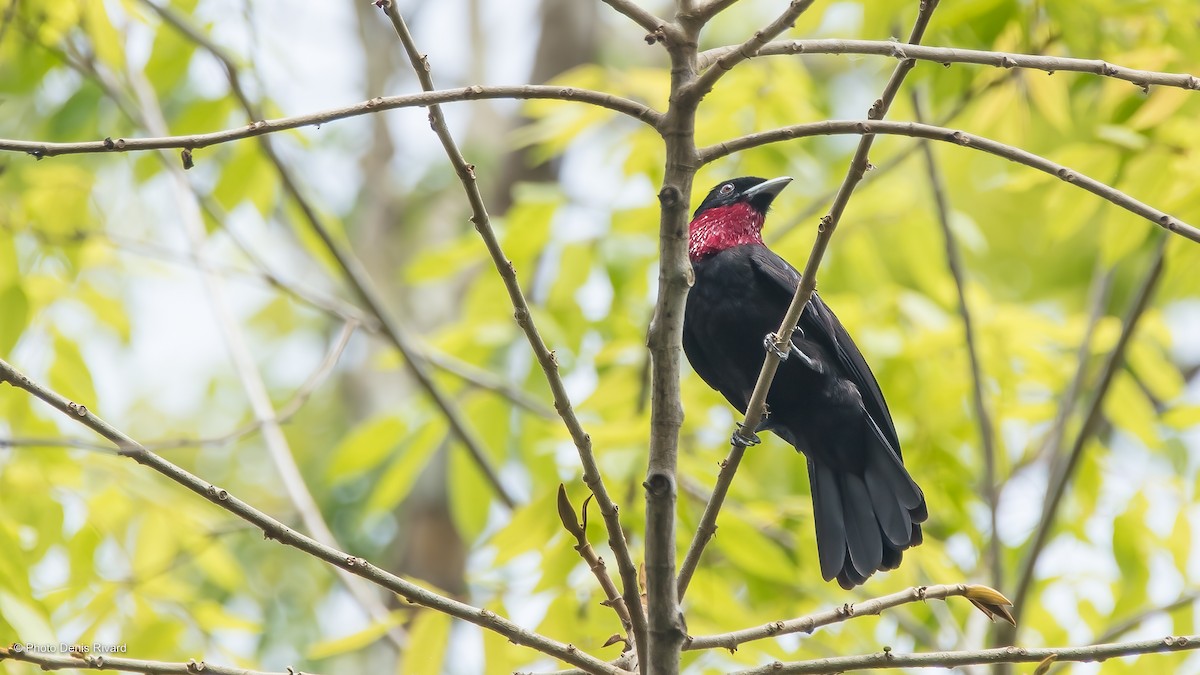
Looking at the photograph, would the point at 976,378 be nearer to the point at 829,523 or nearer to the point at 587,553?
the point at 829,523

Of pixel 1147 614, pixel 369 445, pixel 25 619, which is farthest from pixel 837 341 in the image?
pixel 25 619

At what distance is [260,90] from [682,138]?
9.66ft

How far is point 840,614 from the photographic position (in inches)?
90.1

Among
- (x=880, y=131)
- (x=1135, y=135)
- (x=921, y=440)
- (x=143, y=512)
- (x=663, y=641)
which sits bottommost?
(x=663, y=641)

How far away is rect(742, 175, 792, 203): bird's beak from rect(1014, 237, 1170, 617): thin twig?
51.0 inches

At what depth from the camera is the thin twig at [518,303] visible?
2115 millimetres

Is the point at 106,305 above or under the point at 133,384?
under

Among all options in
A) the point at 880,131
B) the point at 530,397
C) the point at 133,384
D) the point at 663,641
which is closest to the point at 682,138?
the point at 880,131

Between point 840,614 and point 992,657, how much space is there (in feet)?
0.96

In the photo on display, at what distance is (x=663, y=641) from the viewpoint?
7.58ft

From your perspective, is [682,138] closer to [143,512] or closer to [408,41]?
[408,41]

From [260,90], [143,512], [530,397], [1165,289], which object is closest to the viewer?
[1165,289]

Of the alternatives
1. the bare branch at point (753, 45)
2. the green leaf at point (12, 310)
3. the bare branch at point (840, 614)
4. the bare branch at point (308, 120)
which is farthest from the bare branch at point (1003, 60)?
the green leaf at point (12, 310)

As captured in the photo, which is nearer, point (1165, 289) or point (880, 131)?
point (880, 131)
